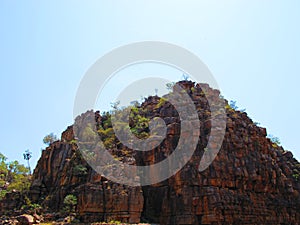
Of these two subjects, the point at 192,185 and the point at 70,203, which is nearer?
the point at 70,203

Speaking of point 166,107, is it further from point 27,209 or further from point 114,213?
point 27,209

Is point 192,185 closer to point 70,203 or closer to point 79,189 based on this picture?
point 79,189

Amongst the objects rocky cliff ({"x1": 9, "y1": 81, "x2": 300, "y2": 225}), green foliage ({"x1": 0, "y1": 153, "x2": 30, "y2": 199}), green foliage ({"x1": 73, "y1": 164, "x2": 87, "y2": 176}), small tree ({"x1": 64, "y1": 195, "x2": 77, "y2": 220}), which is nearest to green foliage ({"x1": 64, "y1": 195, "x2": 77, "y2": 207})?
small tree ({"x1": 64, "y1": 195, "x2": 77, "y2": 220})

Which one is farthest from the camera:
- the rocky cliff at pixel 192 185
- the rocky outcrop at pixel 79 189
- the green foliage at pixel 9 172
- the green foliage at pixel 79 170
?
the green foliage at pixel 9 172

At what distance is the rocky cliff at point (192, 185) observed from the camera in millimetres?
33094

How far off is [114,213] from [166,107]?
1683 cm

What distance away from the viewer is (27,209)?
37562 millimetres

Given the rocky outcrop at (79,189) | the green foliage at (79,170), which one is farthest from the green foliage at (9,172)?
the green foliage at (79,170)

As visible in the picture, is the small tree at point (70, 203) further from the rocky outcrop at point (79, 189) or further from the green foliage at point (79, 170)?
the green foliage at point (79, 170)

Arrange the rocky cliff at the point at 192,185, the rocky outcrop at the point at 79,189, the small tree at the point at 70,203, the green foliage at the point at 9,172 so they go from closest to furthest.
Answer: the rocky outcrop at the point at 79,189, the rocky cliff at the point at 192,185, the small tree at the point at 70,203, the green foliage at the point at 9,172

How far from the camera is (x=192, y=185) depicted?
36094mm

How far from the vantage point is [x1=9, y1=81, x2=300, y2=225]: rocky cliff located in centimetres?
3309

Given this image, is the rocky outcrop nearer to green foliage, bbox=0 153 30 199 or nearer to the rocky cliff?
the rocky cliff

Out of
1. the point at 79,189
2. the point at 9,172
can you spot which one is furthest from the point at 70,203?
the point at 9,172
